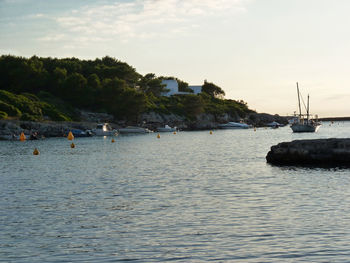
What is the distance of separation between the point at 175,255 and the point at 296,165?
2737cm

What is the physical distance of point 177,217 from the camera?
18.8 m

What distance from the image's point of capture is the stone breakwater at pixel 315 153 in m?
38.7

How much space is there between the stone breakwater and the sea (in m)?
5.78

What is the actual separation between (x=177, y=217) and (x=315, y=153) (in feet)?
77.9

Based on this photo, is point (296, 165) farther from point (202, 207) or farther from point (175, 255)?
point (175, 255)

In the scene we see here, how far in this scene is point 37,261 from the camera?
13.2 metres

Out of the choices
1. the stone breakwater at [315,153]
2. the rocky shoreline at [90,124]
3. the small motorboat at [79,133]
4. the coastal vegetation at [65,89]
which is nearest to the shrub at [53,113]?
the coastal vegetation at [65,89]

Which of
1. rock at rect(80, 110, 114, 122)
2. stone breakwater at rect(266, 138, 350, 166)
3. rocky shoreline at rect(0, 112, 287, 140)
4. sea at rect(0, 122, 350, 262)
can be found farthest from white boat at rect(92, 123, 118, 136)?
sea at rect(0, 122, 350, 262)

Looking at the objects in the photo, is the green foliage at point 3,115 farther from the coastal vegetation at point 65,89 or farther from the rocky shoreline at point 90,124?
the coastal vegetation at point 65,89

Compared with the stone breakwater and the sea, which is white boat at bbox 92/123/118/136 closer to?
the stone breakwater

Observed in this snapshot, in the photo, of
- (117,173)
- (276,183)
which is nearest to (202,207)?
(276,183)

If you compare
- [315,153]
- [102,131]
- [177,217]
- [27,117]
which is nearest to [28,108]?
[27,117]

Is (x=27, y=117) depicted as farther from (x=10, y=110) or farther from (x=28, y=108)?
(x=28, y=108)

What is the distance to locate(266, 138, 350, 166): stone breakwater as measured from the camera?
3867 centimetres
